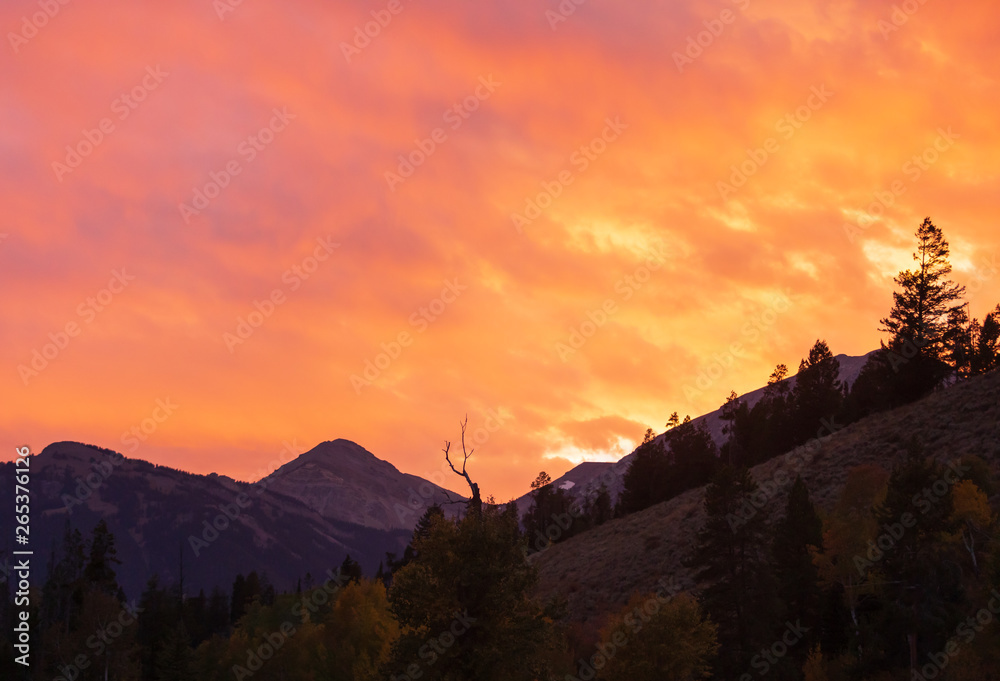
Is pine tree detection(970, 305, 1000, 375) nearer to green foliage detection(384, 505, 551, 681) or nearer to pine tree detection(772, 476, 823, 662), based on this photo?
pine tree detection(772, 476, 823, 662)

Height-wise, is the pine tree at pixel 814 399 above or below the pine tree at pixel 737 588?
above

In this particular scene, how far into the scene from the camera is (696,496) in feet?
334

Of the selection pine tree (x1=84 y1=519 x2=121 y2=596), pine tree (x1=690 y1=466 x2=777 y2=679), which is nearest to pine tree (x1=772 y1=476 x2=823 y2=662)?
pine tree (x1=690 y1=466 x2=777 y2=679)

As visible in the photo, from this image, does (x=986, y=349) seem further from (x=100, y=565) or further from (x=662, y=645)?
(x=100, y=565)

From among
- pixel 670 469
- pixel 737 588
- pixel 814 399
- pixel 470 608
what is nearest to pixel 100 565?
pixel 670 469

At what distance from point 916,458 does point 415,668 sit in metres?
34.9

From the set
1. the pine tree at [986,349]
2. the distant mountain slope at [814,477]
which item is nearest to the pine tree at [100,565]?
the distant mountain slope at [814,477]

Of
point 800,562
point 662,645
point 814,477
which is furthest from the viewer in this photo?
point 814,477

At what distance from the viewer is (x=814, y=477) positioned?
8381cm

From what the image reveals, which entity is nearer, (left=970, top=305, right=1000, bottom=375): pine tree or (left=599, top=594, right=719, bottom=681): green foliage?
(left=599, top=594, right=719, bottom=681): green foliage

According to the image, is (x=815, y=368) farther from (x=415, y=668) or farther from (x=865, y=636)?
(x=415, y=668)

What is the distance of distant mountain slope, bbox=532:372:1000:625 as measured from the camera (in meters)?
75.4

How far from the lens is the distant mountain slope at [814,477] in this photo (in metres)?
75.4

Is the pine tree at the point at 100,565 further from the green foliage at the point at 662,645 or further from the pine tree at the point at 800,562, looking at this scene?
the pine tree at the point at 800,562
